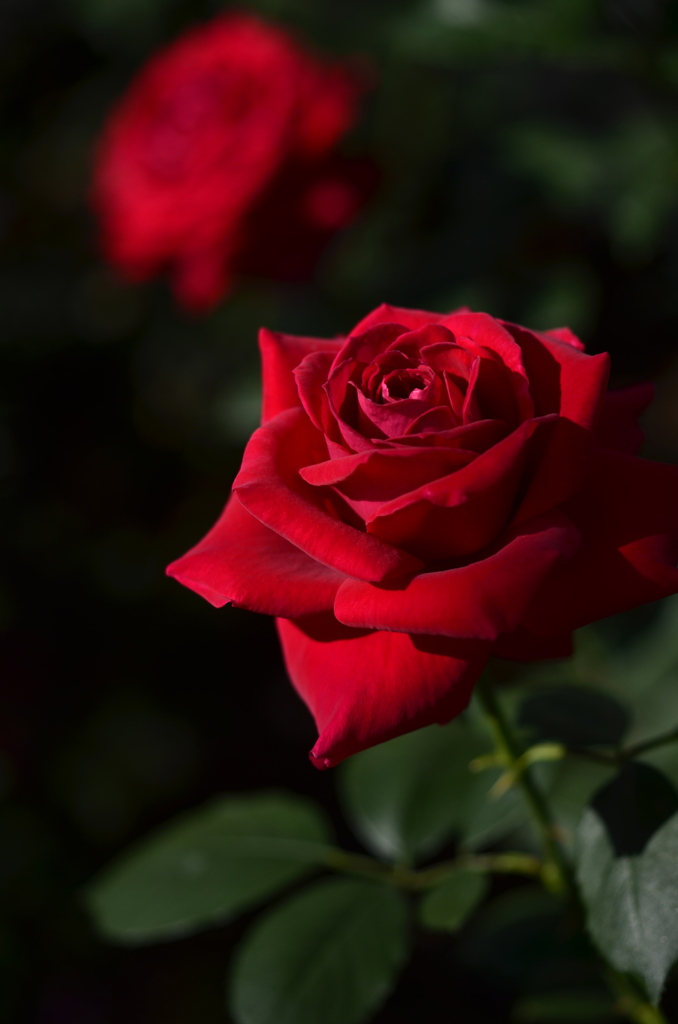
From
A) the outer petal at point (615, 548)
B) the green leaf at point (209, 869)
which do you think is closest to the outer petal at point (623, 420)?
the outer petal at point (615, 548)

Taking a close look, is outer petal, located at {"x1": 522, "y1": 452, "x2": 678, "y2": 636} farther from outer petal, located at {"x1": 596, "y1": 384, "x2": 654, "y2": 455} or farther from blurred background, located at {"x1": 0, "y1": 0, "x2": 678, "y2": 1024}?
blurred background, located at {"x1": 0, "y1": 0, "x2": 678, "y2": 1024}

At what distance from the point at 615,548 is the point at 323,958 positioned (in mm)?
416

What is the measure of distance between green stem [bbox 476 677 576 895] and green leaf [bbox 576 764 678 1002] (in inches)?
1.7

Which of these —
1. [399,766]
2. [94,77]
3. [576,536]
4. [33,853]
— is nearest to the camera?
[576,536]

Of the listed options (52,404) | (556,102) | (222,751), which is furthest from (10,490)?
(556,102)

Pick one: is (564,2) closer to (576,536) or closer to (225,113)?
(225,113)

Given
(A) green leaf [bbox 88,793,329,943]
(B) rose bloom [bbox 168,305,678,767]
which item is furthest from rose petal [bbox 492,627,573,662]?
(A) green leaf [bbox 88,793,329,943]

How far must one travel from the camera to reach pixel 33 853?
62.8 inches

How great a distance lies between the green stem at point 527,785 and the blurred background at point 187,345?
0.58 metres

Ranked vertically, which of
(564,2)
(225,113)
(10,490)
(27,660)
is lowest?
(27,660)

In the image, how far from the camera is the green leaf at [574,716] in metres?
0.61

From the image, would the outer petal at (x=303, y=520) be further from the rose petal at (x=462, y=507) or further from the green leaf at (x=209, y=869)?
the green leaf at (x=209, y=869)

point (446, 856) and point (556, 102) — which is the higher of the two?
point (556, 102)

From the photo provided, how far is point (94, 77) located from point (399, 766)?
6.82 feet
